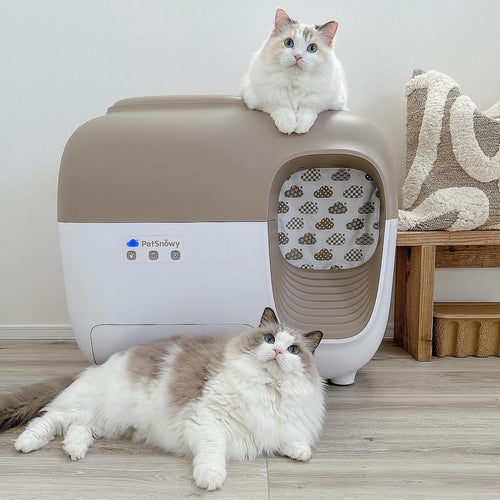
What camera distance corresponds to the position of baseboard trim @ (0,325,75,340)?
7.25 feet

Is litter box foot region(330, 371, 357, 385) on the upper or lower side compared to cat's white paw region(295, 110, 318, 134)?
lower

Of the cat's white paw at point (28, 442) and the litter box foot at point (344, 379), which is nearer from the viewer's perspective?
the cat's white paw at point (28, 442)

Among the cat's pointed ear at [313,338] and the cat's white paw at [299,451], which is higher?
the cat's pointed ear at [313,338]

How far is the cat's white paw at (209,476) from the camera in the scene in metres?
1.03

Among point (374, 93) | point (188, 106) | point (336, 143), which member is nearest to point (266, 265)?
point (336, 143)

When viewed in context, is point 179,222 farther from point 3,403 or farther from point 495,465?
point 495,465

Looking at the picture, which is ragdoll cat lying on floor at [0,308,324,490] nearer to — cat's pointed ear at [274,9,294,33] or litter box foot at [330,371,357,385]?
litter box foot at [330,371,357,385]

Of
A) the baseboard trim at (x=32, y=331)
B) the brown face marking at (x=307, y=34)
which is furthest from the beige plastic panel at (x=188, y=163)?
the baseboard trim at (x=32, y=331)

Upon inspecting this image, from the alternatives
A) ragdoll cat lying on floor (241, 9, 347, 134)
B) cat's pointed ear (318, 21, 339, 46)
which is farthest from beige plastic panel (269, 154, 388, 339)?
cat's pointed ear (318, 21, 339, 46)

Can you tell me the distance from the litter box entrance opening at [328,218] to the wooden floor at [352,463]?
1.49 feet

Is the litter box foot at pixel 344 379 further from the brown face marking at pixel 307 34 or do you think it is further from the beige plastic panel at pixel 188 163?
the brown face marking at pixel 307 34

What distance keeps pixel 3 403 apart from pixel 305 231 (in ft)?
3.41

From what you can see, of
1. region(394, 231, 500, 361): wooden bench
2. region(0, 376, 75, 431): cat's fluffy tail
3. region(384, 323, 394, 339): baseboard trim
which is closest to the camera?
region(0, 376, 75, 431): cat's fluffy tail

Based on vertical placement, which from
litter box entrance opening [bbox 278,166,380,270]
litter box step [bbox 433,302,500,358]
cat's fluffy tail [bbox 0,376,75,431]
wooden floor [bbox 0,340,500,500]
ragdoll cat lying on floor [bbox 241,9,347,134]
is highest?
ragdoll cat lying on floor [bbox 241,9,347,134]
